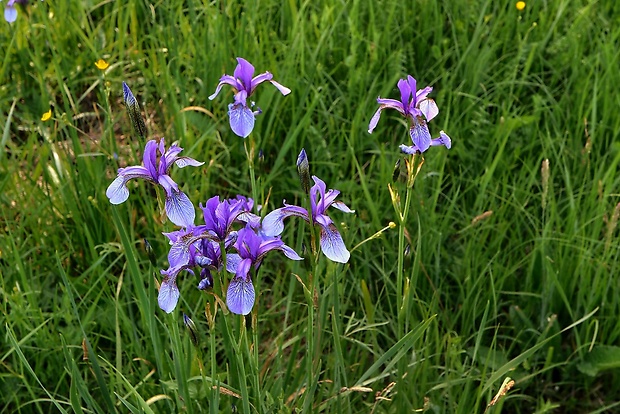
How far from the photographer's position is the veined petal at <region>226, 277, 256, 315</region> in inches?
43.7

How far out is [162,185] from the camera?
1177mm

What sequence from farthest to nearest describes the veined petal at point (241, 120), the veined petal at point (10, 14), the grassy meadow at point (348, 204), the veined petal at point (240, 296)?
the veined petal at point (10, 14)
the grassy meadow at point (348, 204)
the veined petal at point (241, 120)
the veined petal at point (240, 296)

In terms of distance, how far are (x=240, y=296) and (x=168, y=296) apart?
136 millimetres

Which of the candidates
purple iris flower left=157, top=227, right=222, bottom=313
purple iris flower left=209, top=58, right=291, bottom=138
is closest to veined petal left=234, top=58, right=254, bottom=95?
purple iris flower left=209, top=58, right=291, bottom=138

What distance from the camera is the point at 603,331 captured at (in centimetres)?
198

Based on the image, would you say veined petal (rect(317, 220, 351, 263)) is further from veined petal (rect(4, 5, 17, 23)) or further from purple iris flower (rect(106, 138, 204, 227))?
veined petal (rect(4, 5, 17, 23))

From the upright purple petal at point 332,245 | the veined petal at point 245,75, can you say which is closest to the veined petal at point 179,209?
the upright purple petal at point 332,245

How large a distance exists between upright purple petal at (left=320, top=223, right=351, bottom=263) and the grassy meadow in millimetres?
101

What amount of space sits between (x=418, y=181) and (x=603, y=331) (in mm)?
661

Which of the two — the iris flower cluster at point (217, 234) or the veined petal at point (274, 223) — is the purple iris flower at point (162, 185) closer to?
the iris flower cluster at point (217, 234)

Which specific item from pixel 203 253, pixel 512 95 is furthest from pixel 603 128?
pixel 203 253

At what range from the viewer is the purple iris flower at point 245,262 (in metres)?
1.11

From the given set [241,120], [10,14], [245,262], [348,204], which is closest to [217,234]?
[245,262]

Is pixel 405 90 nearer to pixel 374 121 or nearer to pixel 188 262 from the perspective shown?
pixel 374 121
